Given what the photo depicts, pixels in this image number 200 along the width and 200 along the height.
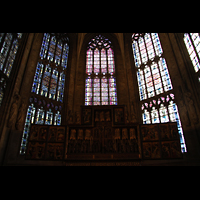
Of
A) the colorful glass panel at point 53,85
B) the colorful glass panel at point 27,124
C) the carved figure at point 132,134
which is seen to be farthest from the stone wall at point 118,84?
the colorful glass panel at point 53,85

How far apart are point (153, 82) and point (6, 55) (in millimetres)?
11706

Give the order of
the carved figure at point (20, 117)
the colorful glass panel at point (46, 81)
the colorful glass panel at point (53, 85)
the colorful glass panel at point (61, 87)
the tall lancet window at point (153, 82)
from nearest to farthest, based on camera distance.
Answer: the carved figure at point (20, 117)
the tall lancet window at point (153, 82)
the colorful glass panel at point (46, 81)
the colorful glass panel at point (53, 85)
the colorful glass panel at point (61, 87)

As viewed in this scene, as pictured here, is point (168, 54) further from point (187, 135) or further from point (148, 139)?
point (148, 139)

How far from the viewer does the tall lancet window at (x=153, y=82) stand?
14.6 metres

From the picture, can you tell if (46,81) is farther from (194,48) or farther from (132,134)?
(194,48)

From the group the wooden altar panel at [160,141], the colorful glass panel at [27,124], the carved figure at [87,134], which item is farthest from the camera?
the colorful glass panel at [27,124]

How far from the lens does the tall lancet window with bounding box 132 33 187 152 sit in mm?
14637

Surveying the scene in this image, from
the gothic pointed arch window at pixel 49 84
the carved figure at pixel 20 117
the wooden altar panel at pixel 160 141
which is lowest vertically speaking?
the wooden altar panel at pixel 160 141

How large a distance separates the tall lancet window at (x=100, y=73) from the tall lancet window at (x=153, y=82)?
101 inches

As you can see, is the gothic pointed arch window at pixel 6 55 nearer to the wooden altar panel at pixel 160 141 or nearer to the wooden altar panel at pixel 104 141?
the wooden altar panel at pixel 104 141

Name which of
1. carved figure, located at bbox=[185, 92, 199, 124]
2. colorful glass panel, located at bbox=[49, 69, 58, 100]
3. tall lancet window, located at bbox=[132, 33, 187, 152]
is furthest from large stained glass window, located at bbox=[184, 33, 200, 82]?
colorful glass panel, located at bbox=[49, 69, 58, 100]

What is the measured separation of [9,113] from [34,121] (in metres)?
2.43

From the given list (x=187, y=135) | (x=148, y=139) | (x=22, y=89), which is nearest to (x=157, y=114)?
(x=187, y=135)

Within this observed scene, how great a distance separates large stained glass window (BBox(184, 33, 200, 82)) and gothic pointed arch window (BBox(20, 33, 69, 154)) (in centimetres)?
1079
